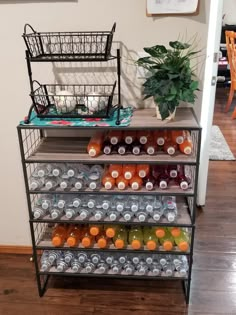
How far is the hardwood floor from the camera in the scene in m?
1.91

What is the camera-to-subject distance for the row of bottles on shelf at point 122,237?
1.83 meters

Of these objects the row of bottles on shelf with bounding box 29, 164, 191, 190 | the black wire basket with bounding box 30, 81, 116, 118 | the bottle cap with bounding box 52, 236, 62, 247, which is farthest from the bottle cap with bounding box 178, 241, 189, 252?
the black wire basket with bounding box 30, 81, 116, 118

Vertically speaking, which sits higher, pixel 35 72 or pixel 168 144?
pixel 35 72

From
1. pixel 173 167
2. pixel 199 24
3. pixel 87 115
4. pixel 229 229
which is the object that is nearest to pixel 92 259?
pixel 173 167

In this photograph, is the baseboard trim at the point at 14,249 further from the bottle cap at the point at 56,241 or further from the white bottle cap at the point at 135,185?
the white bottle cap at the point at 135,185

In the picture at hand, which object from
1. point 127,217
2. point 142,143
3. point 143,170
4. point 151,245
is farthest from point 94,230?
point 142,143

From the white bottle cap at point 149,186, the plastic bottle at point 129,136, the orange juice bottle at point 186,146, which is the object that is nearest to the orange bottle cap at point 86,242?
the white bottle cap at point 149,186

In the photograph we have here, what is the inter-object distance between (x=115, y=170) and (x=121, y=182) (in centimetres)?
7

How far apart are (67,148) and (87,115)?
0.79 feet

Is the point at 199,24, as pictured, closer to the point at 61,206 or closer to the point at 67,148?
the point at 67,148

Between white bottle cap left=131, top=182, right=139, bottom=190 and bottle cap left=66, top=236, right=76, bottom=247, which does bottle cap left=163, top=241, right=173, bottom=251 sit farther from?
bottle cap left=66, top=236, right=76, bottom=247

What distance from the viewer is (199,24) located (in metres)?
1.74

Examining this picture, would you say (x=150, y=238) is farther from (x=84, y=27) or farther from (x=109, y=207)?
(x=84, y=27)

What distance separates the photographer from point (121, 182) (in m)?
1.72
